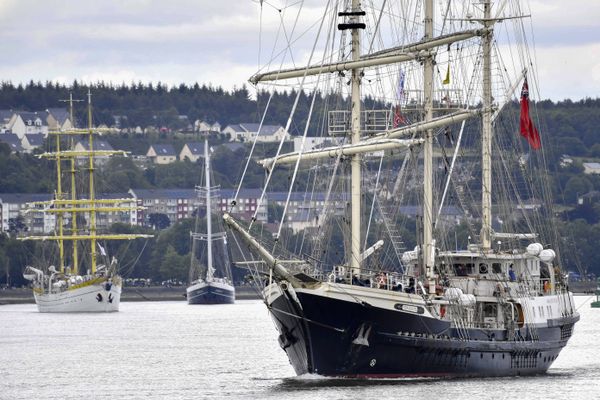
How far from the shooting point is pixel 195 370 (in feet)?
304

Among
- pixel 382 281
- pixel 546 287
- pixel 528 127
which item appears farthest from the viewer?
pixel 528 127

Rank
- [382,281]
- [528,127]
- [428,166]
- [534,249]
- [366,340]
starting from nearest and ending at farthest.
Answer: [366,340], [382,281], [534,249], [428,166], [528,127]

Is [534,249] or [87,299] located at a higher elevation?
[534,249]

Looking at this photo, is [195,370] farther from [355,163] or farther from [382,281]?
[382,281]

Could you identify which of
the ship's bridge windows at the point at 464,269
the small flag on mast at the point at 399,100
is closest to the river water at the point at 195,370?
the ship's bridge windows at the point at 464,269

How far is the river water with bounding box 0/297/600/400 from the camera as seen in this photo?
76.9 m

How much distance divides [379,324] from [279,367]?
15.7m

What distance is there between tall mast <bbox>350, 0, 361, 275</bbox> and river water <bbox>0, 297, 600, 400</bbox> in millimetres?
6082

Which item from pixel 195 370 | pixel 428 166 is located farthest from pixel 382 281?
pixel 195 370

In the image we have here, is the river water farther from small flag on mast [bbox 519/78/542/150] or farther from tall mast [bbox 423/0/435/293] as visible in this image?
small flag on mast [bbox 519/78/542/150]

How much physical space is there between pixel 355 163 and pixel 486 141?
9.03 m

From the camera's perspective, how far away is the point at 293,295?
79.0m

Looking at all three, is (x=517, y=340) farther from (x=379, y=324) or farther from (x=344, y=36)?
(x=344, y=36)

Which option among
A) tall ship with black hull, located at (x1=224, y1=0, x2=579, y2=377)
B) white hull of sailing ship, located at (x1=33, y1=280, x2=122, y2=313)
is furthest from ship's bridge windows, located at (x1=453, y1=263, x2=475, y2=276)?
white hull of sailing ship, located at (x1=33, y1=280, x2=122, y2=313)
